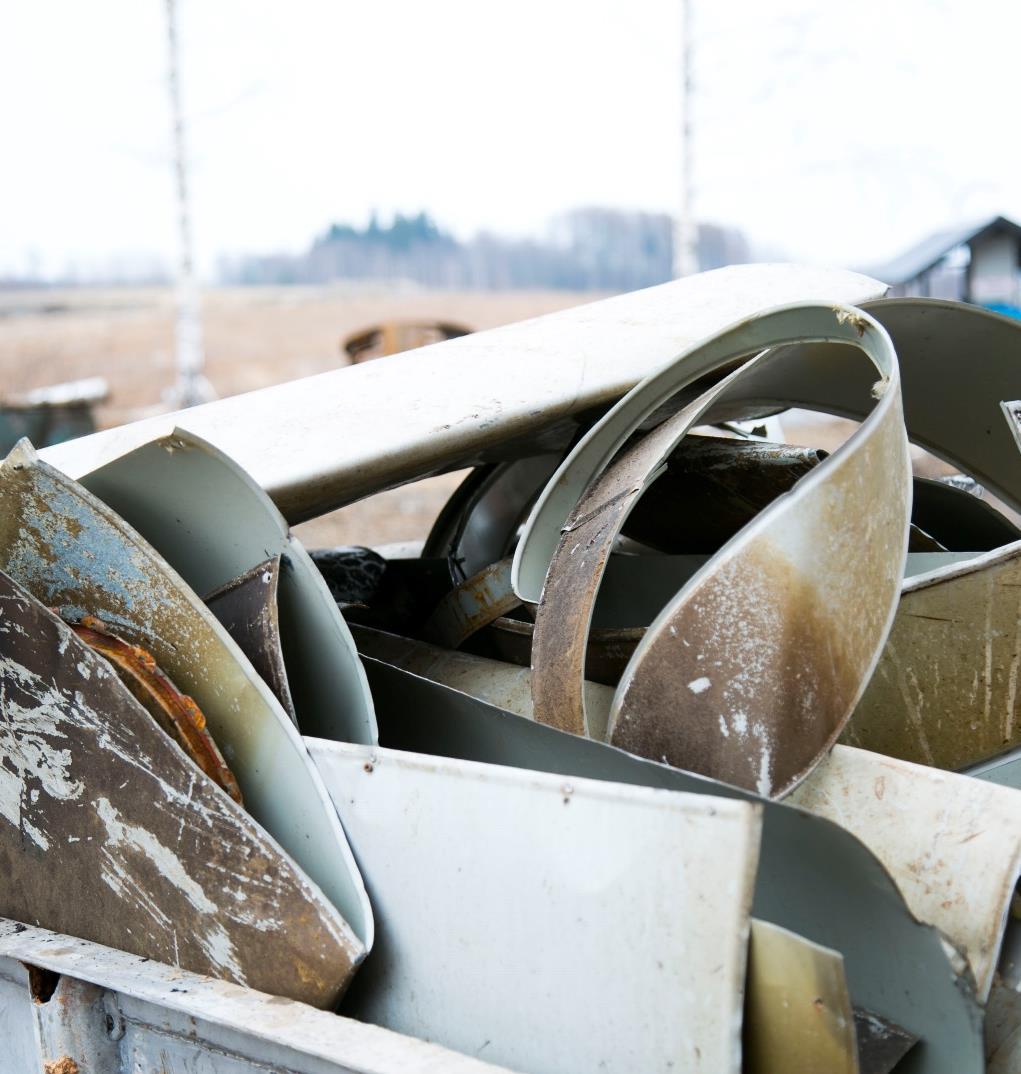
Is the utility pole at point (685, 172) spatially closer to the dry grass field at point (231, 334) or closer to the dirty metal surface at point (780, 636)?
the dry grass field at point (231, 334)

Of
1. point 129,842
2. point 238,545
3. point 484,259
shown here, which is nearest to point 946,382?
point 238,545

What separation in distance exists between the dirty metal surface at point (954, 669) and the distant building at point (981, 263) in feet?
38.0

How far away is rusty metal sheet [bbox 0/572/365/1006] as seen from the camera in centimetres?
126

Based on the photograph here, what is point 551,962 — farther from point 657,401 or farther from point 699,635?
point 657,401

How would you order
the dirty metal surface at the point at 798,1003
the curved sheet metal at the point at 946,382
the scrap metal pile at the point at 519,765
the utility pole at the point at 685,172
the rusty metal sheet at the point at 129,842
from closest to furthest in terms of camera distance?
the dirty metal surface at the point at 798,1003
the scrap metal pile at the point at 519,765
the rusty metal sheet at the point at 129,842
the curved sheet metal at the point at 946,382
the utility pole at the point at 685,172

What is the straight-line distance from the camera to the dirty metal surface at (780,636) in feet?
4.27

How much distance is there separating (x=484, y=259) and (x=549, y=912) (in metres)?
31.2

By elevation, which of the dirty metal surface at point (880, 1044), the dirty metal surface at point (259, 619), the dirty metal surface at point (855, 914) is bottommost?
the dirty metal surface at point (880, 1044)

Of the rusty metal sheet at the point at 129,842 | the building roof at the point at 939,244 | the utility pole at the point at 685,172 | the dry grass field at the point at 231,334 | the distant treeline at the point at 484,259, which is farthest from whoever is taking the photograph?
the distant treeline at the point at 484,259

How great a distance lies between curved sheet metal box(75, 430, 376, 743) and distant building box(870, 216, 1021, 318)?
12.0m

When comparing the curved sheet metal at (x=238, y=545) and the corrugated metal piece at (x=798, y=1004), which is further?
the curved sheet metal at (x=238, y=545)

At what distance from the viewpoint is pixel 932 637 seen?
169cm

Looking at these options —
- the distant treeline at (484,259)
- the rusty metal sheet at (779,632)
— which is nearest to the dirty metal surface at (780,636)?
the rusty metal sheet at (779,632)

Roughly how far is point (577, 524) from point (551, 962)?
2.12 ft
